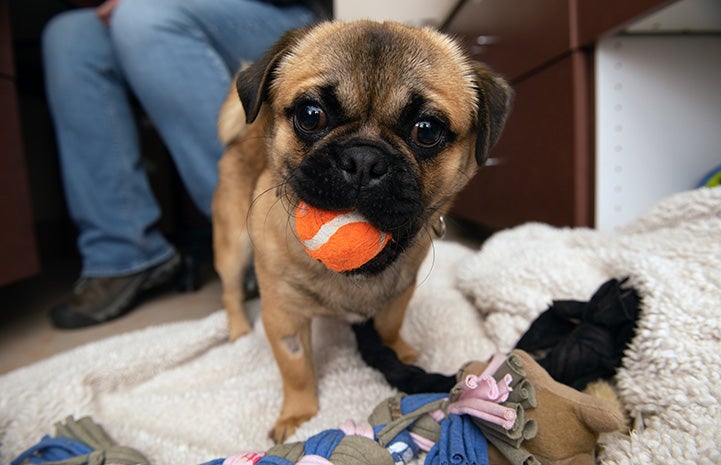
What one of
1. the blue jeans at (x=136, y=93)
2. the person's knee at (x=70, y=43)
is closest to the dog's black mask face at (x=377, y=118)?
the blue jeans at (x=136, y=93)

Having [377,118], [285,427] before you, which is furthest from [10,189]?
[377,118]

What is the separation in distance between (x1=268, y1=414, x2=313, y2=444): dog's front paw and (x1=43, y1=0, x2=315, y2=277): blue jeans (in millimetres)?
1045

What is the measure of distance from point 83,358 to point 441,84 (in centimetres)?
111

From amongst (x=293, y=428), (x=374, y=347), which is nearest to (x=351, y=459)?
(x=293, y=428)

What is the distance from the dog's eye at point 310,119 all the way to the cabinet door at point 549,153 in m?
1.05

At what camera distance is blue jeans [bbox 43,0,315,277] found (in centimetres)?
162

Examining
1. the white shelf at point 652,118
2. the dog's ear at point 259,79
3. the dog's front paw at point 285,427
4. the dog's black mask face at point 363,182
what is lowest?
the dog's front paw at point 285,427

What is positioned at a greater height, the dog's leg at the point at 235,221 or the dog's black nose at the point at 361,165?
the dog's black nose at the point at 361,165

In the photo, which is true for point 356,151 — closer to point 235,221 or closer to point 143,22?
point 235,221

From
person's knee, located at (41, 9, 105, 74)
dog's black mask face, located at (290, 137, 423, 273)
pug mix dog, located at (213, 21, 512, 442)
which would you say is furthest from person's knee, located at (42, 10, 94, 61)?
dog's black mask face, located at (290, 137, 423, 273)

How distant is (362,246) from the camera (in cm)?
70

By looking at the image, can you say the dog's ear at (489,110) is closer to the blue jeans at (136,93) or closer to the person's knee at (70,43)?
the blue jeans at (136,93)

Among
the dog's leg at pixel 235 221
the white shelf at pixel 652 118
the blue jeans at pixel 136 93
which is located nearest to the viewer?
the dog's leg at pixel 235 221

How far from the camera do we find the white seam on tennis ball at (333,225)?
697 millimetres
